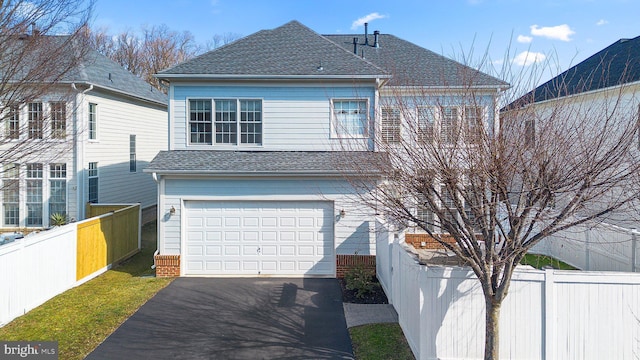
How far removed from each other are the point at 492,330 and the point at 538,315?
3.40 ft

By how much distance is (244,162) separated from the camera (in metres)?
13.2

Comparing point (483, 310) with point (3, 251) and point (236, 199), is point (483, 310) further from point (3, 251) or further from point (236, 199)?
point (3, 251)

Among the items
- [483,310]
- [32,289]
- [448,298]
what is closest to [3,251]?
[32,289]

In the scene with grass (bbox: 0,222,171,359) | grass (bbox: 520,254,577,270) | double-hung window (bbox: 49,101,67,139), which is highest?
double-hung window (bbox: 49,101,67,139)

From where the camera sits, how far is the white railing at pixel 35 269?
9.07 m

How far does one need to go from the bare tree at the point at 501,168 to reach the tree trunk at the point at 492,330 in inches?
0.6

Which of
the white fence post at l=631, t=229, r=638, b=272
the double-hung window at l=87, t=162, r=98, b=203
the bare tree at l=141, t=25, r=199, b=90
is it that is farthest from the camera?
the bare tree at l=141, t=25, r=199, b=90

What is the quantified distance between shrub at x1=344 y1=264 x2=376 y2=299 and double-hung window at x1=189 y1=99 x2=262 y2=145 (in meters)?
5.08

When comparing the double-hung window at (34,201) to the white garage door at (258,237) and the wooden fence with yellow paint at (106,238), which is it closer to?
the wooden fence with yellow paint at (106,238)

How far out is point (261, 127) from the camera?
13.9 meters

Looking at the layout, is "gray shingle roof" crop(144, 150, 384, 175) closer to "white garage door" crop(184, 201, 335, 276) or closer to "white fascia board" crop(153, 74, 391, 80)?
"white garage door" crop(184, 201, 335, 276)

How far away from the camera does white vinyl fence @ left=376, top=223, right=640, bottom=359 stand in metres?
6.90

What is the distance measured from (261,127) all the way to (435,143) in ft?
27.9

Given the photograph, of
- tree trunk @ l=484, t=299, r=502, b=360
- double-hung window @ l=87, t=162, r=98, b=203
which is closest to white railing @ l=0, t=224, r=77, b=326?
double-hung window @ l=87, t=162, r=98, b=203
